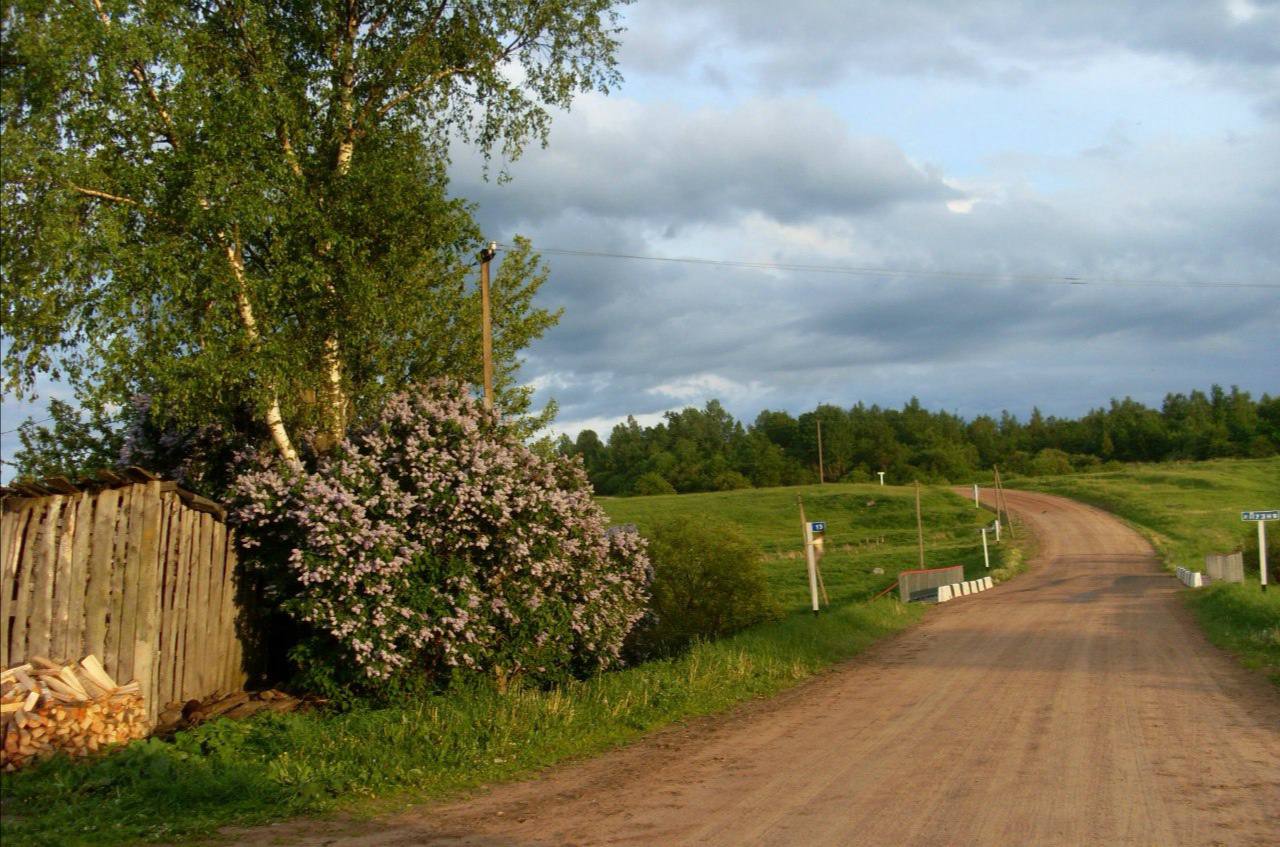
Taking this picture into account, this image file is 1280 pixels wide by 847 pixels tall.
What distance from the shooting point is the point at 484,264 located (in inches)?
645

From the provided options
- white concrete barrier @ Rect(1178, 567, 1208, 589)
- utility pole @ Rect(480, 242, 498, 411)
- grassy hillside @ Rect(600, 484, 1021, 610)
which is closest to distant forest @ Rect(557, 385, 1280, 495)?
grassy hillside @ Rect(600, 484, 1021, 610)

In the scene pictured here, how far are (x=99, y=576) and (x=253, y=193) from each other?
4.93m

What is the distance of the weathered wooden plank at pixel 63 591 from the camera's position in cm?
942

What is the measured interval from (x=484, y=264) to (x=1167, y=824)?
12172 millimetres

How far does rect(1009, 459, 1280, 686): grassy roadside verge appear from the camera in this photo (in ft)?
67.4

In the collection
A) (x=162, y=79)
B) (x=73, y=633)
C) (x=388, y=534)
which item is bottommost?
(x=73, y=633)

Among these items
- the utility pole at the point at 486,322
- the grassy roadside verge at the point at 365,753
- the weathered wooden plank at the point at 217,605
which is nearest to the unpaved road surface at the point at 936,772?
the grassy roadside verge at the point at 365,753

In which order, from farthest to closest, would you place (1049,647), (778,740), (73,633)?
(1049,647) → (778,740) → (73,633)

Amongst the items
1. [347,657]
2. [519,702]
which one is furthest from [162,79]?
[519,702]

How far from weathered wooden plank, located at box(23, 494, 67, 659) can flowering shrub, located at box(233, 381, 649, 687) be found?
254 centimetres

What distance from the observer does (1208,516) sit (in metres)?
73.5

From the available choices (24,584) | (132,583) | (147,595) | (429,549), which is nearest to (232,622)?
(147,595)

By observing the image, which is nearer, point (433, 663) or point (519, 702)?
point (519, 702)

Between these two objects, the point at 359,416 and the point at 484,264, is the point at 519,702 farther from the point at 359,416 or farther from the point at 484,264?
the point at 484,264
